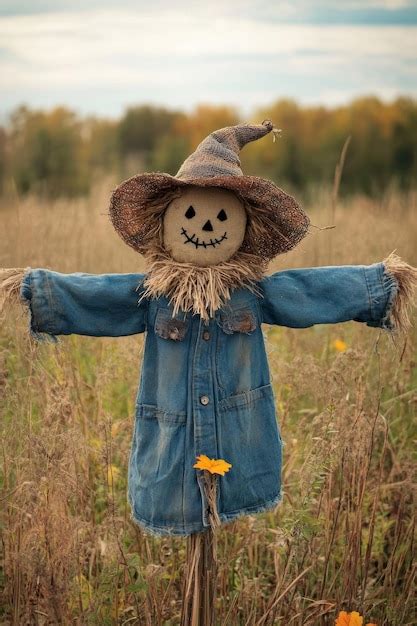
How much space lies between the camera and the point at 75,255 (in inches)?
167

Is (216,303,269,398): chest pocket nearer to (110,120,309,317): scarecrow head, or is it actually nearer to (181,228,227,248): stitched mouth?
(110,120,309,317): scarecrow head

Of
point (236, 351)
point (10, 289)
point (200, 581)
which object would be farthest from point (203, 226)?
point (200, 581)

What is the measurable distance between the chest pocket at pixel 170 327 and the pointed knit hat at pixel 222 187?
0.67 feet

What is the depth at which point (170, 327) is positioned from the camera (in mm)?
2023

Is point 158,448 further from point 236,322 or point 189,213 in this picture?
point 189,213

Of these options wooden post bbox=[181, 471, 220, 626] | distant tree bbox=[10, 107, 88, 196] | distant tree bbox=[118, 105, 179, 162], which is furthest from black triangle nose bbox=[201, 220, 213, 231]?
distant tree bbox=[118, 105, 179, 162]

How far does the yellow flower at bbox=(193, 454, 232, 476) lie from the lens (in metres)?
1.86

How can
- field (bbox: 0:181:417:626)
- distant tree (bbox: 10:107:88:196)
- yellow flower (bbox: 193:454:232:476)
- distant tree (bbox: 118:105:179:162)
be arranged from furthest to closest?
distant tree (bbox: 118:105:179:162)
distant tree (bbox: 10:107:88:196)
field (bbox: 0:181:417:626)
yellow flower (bbox: 193:454:232:476)

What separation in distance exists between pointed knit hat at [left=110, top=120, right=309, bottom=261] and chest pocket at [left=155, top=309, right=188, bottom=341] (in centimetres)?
20

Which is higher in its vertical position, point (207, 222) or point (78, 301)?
point (207, 222)

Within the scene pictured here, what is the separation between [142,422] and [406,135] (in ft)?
87.8

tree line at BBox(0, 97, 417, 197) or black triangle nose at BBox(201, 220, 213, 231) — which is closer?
black triangle nose at BBox(201, 220, 213, 231)

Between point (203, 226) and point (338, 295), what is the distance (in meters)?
0.43

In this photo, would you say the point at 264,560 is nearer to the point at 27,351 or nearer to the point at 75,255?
the point at 27,351
